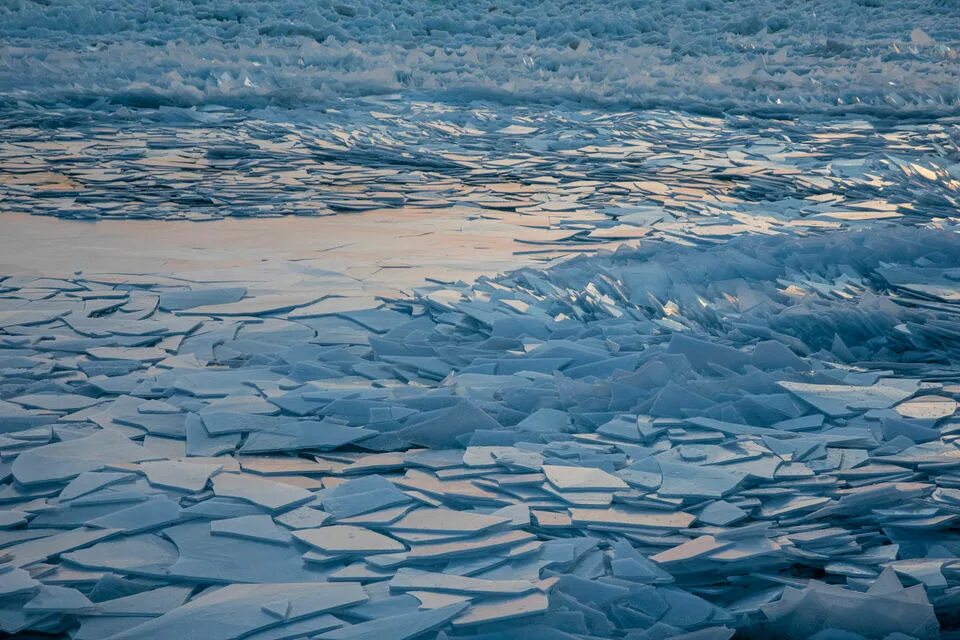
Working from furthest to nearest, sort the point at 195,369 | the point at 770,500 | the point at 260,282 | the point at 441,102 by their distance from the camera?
the point at 441,102, the point at 260,282, the point at 195,369, the point at 770,500

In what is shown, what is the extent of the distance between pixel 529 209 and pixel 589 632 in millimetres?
3404

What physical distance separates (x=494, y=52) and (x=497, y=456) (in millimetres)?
9165

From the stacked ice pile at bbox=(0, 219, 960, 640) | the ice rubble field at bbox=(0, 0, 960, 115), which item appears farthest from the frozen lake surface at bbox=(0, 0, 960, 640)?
the ice rubble field at bbox=(0, 0, 960, 115)

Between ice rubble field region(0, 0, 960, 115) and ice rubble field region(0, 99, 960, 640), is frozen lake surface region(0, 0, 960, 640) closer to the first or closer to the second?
ice rubble field region(0, 99, 960, 640)

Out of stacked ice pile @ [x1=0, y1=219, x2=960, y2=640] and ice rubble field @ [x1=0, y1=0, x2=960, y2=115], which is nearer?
stacked ice pile @ [x1=0, y1=219, x2=960, y2=640]

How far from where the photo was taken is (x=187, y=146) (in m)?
6.55

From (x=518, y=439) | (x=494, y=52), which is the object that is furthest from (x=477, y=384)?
(x=494, y=52)

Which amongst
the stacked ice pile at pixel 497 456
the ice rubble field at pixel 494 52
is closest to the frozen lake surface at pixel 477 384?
the stacked ice pile at pixel 497 456

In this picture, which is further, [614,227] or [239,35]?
[239,35]

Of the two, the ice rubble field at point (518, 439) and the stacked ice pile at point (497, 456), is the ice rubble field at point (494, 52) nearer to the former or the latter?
the ice rubble field at point (518, 439)

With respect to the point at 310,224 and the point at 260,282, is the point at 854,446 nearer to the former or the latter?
the point at 260,282

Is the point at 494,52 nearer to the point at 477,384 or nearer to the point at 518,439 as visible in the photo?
the point at 477,384

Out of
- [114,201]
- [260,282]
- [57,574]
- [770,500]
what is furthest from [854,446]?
[114,201]

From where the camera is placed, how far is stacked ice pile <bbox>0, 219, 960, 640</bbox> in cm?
192
